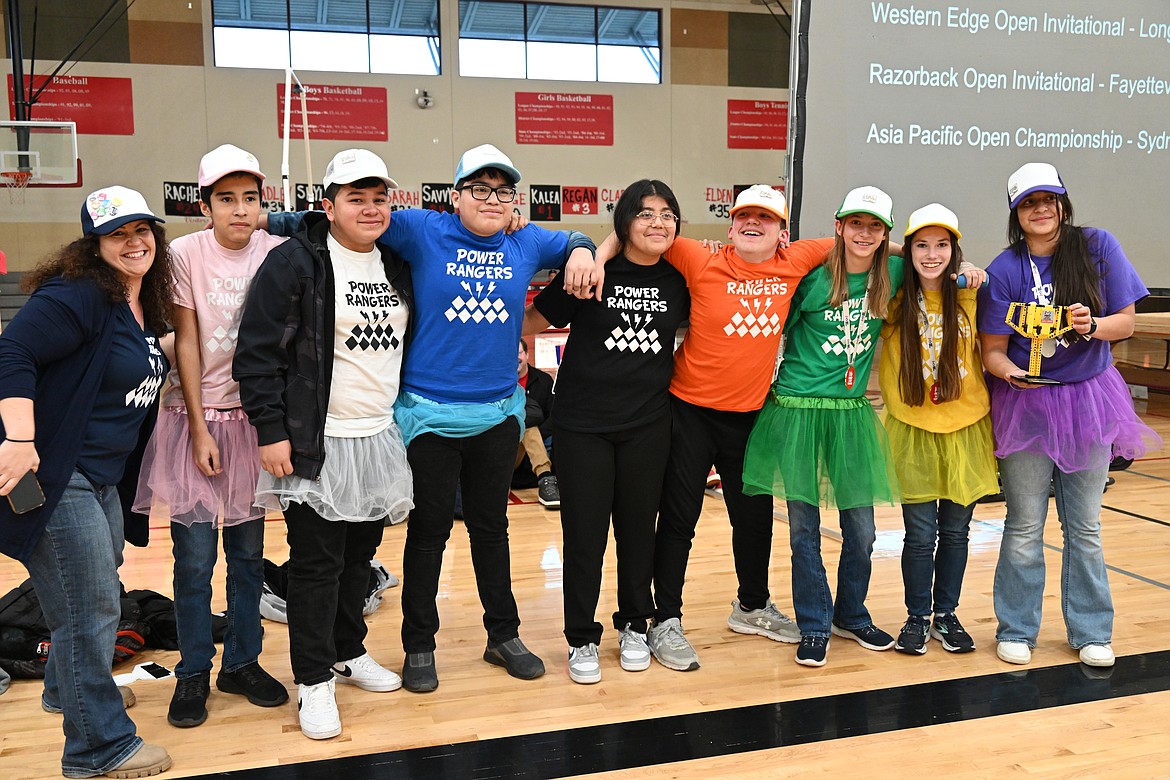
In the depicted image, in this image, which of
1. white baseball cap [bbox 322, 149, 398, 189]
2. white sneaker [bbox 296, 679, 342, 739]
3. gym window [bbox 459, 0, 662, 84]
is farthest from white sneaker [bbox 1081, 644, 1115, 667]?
gym window [bbox 459, 0, 662, 84]

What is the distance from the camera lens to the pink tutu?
2.49 metres

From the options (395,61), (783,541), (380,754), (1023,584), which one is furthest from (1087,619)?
(395,61)

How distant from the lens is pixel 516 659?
116 inches

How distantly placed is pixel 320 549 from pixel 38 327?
88cm

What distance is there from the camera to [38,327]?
205cm

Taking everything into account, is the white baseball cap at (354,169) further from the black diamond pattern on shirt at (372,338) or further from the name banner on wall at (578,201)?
the name banner on wall at (578,201)

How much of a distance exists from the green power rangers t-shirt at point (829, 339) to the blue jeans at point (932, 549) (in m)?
0.47

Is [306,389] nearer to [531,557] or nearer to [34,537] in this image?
[34,537]

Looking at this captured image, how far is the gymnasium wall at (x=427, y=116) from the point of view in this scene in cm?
1154

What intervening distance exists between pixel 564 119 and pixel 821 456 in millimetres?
10783

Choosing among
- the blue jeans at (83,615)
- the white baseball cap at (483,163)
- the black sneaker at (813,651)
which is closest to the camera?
the blue jeans at (83,615)

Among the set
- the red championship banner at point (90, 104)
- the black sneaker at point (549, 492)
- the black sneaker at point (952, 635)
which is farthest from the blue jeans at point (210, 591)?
the red championship banner at point (90, 104)

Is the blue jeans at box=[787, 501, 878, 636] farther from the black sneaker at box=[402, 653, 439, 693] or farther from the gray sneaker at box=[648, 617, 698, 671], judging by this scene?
the black sneaker at box=[402, 653, 439, 693]

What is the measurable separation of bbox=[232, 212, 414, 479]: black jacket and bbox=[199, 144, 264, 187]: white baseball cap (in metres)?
0.23
